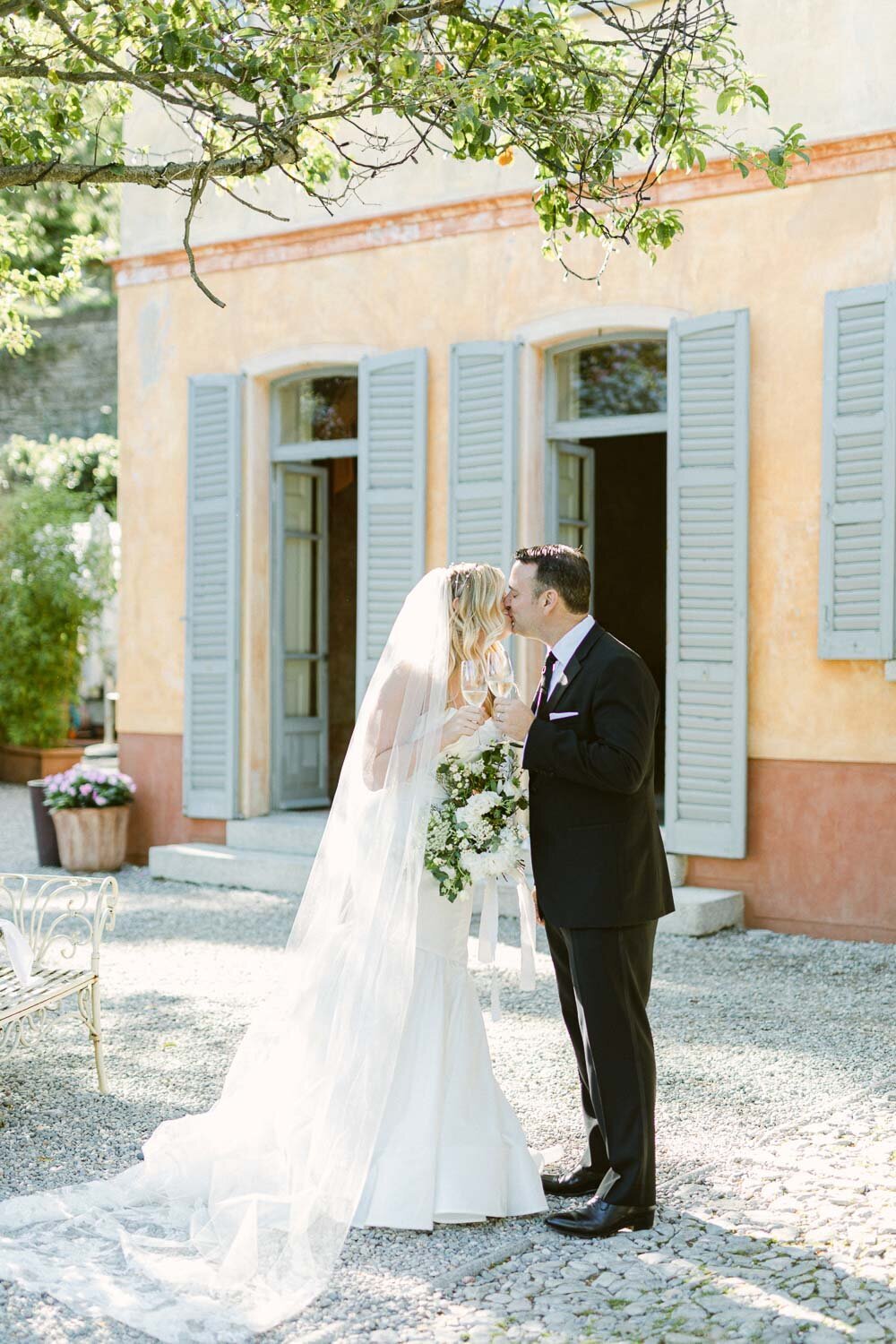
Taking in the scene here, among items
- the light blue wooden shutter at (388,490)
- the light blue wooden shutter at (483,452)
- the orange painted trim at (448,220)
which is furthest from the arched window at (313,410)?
the light blue wooden shutter at (483,452)

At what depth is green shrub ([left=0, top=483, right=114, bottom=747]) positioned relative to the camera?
50.1ft

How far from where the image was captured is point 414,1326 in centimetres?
326

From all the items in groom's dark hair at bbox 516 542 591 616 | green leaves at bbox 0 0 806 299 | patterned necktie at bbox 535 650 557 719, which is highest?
green leaves at bbox 0 0 806 299

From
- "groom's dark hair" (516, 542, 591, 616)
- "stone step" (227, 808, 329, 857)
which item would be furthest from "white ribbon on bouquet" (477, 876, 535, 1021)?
"stone step" (227, 808, 329, 857)

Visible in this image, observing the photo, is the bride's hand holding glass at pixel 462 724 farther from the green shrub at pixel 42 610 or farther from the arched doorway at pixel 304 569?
the green shrub at pixel 42 610

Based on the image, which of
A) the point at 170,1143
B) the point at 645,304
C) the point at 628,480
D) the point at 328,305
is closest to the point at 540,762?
the point at 170,1143

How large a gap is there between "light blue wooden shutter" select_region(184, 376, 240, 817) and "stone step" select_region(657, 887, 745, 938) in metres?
3.30

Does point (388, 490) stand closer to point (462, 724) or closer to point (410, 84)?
point (410, 84)

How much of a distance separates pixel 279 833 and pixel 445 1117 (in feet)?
19.0

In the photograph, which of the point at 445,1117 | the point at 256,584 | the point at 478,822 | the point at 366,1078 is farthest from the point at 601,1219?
the point at 256,584

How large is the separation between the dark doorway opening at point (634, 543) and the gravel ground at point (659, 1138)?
5.81 meters

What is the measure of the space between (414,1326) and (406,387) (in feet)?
21.8

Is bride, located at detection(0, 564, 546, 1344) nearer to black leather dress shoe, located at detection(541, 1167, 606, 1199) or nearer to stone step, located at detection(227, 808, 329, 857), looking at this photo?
black leather dress shoe, located at detection(541, 1167, 606, 1199)

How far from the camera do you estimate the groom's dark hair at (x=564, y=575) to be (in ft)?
12.7
